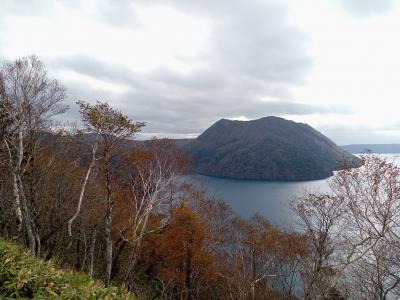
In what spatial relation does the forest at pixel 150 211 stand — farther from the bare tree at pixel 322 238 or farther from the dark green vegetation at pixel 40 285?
the dark green vegetation at pixel 40 285

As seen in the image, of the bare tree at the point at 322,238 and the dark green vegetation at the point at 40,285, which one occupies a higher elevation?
the dark green vegetation at the point at 40,285

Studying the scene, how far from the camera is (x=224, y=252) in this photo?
3350 cm

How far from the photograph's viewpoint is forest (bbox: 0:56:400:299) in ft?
47.0

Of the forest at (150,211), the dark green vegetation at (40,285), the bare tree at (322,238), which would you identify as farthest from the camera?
the bare tree at (322,238)

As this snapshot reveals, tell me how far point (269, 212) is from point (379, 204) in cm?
6625

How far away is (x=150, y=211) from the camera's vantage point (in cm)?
2111

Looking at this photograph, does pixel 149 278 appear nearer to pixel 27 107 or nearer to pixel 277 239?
pixel 277 239

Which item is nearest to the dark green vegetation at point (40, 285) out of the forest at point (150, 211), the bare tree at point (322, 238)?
the forest at point (150, 211)

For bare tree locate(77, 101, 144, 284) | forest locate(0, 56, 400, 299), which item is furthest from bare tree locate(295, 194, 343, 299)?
bare tree locate(77, 101, 144, 284)

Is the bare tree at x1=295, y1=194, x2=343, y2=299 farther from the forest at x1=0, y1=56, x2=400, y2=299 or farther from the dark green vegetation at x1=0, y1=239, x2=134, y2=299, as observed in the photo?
the dark green vegetation at x1=0, y1=239, x2=134, y2=299

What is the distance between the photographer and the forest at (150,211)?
14.3m

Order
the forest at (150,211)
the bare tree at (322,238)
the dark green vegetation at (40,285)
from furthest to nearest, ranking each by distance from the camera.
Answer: the bare tree at (322,238), the forest at (150,211), the dark green vegetation at (40,285)

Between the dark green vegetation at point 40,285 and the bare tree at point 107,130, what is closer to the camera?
the dark green vegetation at point 40,285

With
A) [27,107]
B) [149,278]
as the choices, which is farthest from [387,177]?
[149,278]
